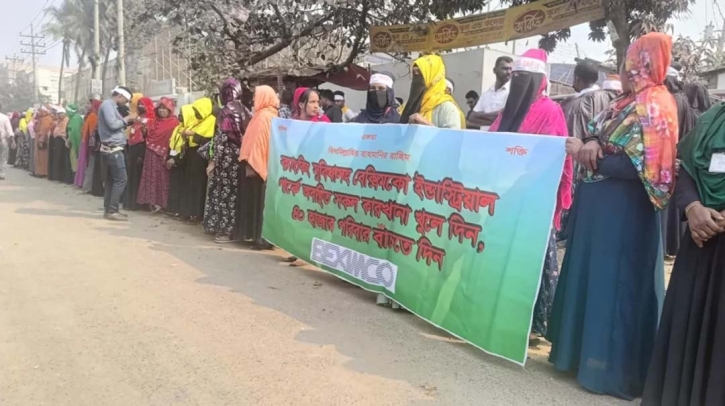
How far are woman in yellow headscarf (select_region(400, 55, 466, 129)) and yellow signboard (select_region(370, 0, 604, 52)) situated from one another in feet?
11.3

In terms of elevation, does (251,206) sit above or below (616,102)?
below

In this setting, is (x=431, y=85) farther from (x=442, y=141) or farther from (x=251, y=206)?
(x=251, y=206)

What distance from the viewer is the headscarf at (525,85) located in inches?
134

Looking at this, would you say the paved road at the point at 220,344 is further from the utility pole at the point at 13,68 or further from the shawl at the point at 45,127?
the utility pole at the point at 13,68

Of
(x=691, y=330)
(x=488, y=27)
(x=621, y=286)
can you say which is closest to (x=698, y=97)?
(x=488, y=27)

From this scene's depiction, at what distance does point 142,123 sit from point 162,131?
559mm

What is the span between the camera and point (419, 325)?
155 inches

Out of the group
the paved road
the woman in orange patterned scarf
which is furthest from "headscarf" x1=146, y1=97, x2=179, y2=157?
the woman in orange patterned scarf

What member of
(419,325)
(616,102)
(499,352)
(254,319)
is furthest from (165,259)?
(616,102)

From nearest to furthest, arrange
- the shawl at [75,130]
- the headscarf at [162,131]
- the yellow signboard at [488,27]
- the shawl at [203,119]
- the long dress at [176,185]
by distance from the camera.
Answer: the yellow signboard at [488,27] → the shawl at [203,119] → the long dress at [176,185] → the headscarf at [162,131] → the shawl at [75,130]

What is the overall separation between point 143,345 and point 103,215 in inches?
212

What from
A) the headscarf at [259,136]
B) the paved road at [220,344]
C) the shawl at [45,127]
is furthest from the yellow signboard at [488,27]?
the shawl at [45,127]

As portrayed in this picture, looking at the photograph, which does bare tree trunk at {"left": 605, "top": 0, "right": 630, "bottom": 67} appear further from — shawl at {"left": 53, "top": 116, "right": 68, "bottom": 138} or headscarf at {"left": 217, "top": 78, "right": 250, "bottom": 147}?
shawl at {"left": 53, "top": 116, "right": 68, "bottom": 138}

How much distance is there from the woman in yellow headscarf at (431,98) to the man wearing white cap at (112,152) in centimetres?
516
